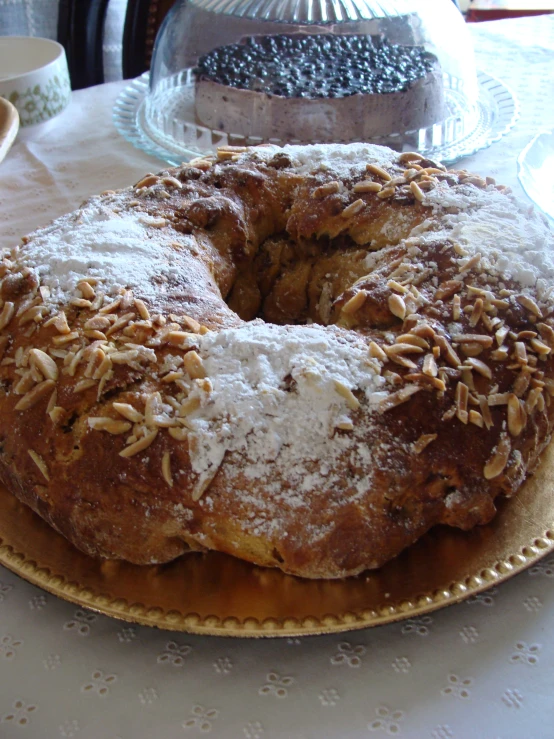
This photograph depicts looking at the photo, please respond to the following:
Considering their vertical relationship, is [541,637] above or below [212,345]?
below

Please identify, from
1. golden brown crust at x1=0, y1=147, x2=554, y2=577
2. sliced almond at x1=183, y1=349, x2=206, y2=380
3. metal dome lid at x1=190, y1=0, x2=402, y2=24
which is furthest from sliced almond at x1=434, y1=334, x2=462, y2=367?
metal dome lid at x1=190, y1=0, x2=402, y2=24

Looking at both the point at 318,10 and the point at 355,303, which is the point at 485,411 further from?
the point at 318,10

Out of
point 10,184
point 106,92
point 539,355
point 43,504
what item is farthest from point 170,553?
point 106,92

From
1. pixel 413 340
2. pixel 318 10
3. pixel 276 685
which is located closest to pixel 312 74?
pixel 318 10

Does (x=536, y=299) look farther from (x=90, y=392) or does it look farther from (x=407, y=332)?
(x=90, y=392)

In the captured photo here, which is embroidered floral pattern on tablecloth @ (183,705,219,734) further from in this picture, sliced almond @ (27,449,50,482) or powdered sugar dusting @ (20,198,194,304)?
powdered sugar dusting @ (20,198,194,304)

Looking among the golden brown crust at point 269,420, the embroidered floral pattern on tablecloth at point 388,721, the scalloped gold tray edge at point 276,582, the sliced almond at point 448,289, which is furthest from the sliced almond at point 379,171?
the embroidered floral pattern on tablecloth at point 388,721
